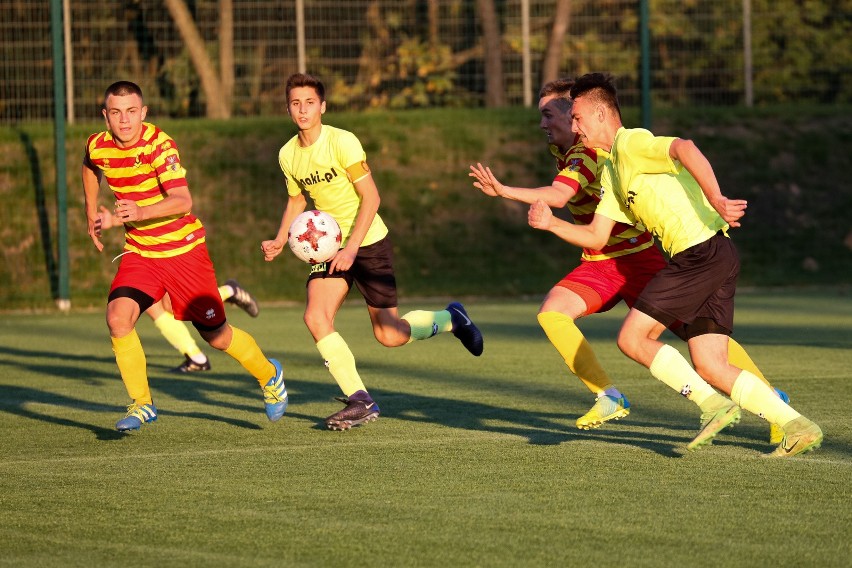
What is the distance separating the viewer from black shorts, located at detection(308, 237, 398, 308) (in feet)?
26.0

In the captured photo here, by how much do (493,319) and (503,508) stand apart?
9.01 meters

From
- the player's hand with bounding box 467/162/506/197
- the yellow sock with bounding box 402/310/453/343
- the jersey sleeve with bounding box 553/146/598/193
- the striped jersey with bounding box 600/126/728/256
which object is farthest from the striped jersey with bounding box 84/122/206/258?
the striped jersey with bounding box 600/126/728/256

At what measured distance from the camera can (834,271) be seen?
59.2 ft

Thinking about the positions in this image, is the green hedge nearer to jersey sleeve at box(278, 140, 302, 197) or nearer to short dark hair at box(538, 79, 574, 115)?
jersey sleeve at box(278, 140, 302, 197)

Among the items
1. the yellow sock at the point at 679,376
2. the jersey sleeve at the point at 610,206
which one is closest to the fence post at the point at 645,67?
the jersey sleeve at the point at 610,206

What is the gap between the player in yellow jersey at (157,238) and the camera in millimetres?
7664

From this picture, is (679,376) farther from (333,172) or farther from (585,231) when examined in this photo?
(333,172)

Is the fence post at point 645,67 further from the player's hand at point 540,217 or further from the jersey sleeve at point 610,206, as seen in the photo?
the player's hand at point 540,217

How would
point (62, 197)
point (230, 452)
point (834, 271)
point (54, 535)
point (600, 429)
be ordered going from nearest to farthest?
point (54, 535)
point (230, 452)
point (600, 429)
point (62, 197)
point (834, 271)

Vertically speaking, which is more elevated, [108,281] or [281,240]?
[281,240]

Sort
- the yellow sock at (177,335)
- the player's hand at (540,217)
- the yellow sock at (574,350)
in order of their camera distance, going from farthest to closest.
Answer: the yellow sock at (177,335) → the yellow sock at (574,350) → the player's hand at (540,217)

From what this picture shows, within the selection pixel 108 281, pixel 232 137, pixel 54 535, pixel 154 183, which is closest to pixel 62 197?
pixel 108 281

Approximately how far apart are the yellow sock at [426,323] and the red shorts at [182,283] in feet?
3.94

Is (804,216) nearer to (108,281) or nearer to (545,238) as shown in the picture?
(545,238)
